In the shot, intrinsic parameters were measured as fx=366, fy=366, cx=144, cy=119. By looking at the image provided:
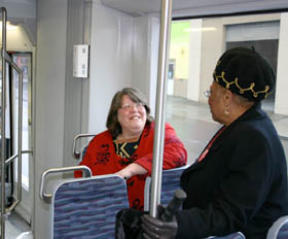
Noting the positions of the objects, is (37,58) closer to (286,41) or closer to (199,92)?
(199,92)

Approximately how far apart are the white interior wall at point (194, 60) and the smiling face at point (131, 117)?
1.90ft

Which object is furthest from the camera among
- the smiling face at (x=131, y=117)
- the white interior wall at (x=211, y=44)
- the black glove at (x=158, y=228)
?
the white interior wall at (x=211, y=44)

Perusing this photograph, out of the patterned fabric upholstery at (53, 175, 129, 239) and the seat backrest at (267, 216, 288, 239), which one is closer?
the seat backrest at (267, 216, 288, 239)

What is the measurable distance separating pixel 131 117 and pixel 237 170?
156cm

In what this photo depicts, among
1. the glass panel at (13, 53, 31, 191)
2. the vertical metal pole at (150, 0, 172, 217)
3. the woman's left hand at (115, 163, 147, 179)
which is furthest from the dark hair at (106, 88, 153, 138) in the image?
the glass panel at (13, 53, 31, 191)

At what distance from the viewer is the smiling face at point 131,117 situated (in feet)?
8.31

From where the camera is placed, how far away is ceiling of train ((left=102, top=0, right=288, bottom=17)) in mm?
2396

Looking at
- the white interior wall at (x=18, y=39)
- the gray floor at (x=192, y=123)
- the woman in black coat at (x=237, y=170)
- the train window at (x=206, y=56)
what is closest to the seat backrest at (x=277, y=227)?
Answer: the woman in black coat at (x=237, y=170)

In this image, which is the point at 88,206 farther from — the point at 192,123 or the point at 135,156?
the point at 192,123

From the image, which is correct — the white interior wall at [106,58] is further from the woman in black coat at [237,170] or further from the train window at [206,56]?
the woman in black coat at [237,170]

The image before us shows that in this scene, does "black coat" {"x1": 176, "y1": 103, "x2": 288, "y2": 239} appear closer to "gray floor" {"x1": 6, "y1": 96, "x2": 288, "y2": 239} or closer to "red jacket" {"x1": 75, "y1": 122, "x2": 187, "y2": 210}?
"red jacket" {"x1": 75, "y1": 122, "x2": 187, "y2": 210}

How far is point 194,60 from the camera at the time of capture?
9.68 ft

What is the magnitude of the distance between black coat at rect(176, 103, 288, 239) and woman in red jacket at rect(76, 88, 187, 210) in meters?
1.21

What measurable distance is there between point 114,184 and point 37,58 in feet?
6.49
